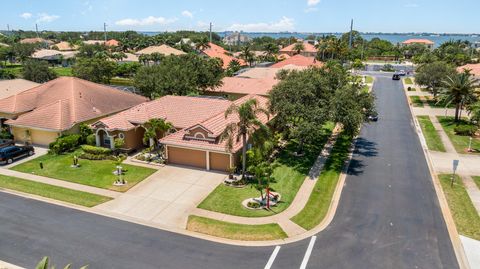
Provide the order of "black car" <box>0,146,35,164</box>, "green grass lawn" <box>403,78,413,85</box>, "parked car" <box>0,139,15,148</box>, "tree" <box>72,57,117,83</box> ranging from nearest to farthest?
"black car" <box>0,146,35,164</box> < "parked car" <box>0,139,15,148</box> < "tree" <box>72,57,117,83</box> < "green grass lawn" <box>403,78,413,85</box>

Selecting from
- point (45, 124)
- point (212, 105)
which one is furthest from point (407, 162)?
point (45, 124)

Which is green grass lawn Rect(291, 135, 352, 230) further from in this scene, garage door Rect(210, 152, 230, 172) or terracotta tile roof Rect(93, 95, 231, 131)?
terracotta tile roof Rect(93, 95, 231, 131)

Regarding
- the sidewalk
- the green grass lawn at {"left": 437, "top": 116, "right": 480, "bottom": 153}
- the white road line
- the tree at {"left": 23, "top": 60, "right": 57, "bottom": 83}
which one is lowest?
the white road line

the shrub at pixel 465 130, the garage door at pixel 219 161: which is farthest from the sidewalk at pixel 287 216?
the shrub at pixel 465 130

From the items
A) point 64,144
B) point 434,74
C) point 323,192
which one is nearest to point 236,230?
point 323,192

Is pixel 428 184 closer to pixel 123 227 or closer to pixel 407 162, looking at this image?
pixel 407 162

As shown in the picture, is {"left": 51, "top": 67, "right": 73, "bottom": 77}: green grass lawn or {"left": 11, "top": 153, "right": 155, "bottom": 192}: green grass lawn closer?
{"left": 11, "top": 153, "right": 155, "bottom": 192}: green grass lawn

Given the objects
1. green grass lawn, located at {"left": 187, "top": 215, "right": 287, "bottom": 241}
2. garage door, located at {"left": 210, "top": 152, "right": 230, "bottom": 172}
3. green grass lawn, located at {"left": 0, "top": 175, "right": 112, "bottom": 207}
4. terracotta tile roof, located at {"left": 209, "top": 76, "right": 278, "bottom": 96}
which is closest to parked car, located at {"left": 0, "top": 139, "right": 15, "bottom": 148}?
green grass lawn, located at {"left": 0, "top": 175, "right": 112, "bottom": 207}
